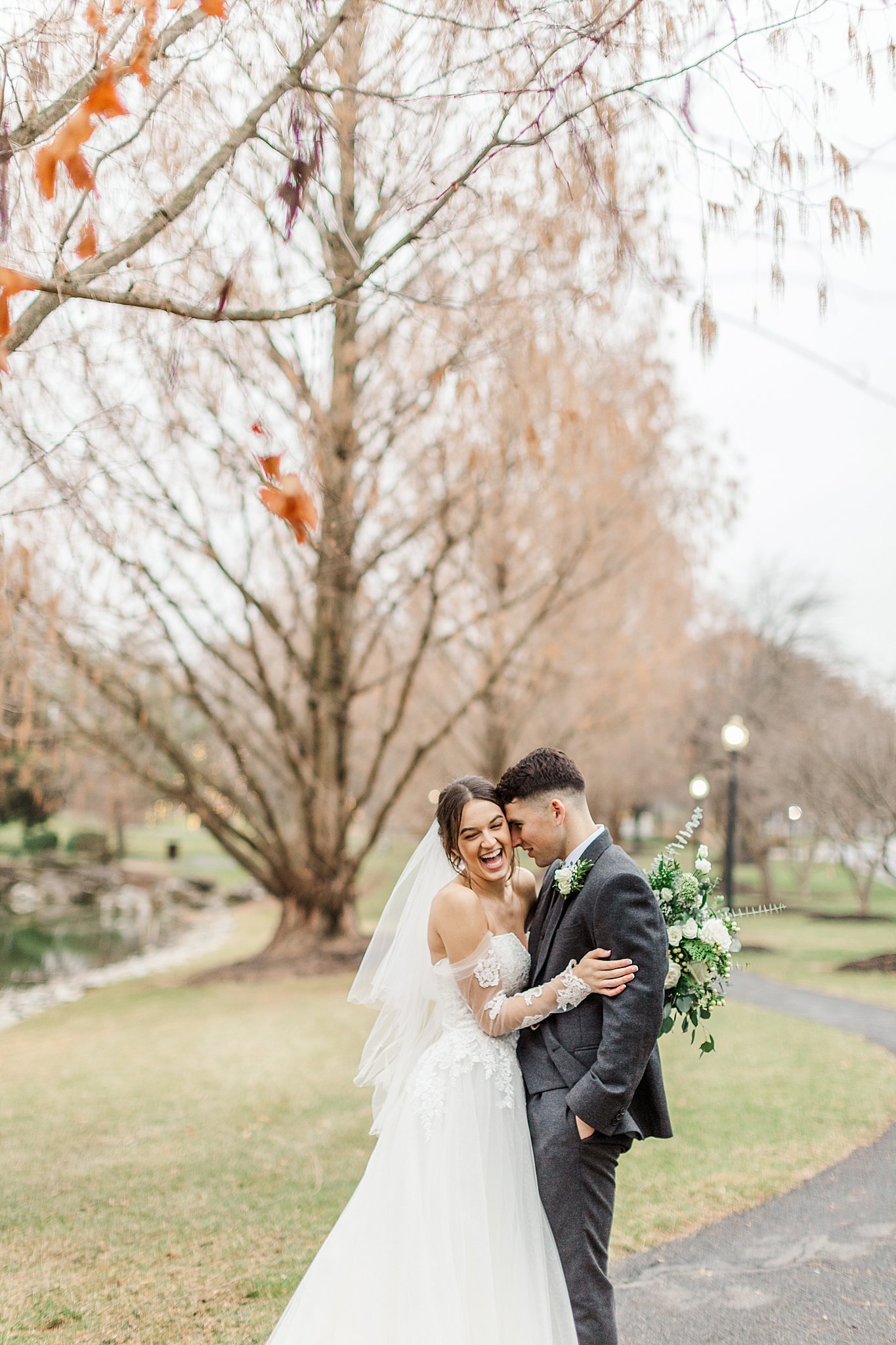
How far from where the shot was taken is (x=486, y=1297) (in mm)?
2898

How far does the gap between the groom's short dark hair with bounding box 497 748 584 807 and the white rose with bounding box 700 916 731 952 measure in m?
0.62

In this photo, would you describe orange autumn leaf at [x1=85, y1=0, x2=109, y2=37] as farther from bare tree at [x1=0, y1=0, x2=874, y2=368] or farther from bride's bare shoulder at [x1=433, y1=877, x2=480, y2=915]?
bride's bare shoulder at [x1=433, y1=877, x2=480, y2=915]

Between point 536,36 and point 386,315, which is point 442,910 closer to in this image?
point 536,36

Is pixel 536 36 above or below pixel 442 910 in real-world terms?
above

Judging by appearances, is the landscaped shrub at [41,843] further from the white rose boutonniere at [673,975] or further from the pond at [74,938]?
the white rose boutonniere at [673,975]

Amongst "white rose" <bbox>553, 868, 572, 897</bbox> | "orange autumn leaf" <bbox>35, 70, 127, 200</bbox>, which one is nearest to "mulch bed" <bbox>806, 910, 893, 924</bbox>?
"white rose" <bbox>553, 868, 572, 897</bbox>

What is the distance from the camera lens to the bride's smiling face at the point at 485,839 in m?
3.35

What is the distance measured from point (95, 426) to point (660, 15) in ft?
10.3

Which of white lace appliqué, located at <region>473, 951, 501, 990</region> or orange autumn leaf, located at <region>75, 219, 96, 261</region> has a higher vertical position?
orange autumn leaf, located at <region>75, 219, 96, 261</region>

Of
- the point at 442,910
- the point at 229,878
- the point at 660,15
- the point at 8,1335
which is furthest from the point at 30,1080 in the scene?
the point at 229,878

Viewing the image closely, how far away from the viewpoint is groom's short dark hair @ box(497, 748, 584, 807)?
3275 millimetres

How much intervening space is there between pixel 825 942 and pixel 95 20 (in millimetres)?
20360

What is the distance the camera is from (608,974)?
2.87 m

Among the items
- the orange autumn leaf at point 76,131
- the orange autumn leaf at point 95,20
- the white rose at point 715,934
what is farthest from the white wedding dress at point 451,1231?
the orange autumn leaf at point 95,20
